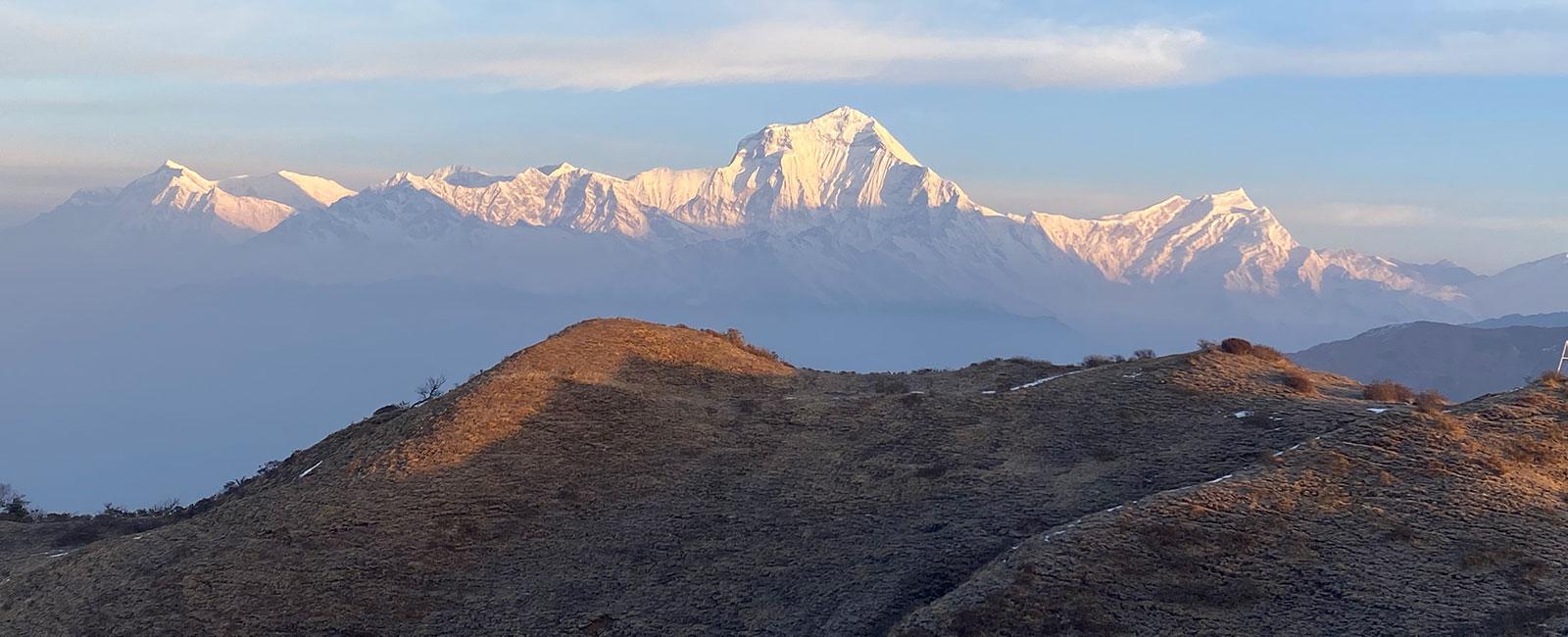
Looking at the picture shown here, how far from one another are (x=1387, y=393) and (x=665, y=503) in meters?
31.8

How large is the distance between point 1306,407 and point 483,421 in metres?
33.4

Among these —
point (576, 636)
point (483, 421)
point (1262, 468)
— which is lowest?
point (576, 636)

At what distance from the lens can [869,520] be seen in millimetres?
43062

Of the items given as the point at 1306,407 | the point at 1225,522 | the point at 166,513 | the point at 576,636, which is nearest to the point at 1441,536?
the point at 1225,522

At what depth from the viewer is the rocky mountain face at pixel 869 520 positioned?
114 ft

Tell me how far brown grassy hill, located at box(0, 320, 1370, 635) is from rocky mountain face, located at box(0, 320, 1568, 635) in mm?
135

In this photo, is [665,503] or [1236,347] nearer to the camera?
[665,503]

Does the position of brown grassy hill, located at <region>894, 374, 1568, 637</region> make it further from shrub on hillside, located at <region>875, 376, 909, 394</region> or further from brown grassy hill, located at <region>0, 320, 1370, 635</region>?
shrub on hillside, located at <region>875, 376, 909, 394</region>

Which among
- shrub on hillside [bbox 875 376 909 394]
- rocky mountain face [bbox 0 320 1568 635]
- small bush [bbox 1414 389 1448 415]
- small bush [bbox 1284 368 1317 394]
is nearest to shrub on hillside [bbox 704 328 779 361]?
shrub on hillside [bbox 875 376 909 394]

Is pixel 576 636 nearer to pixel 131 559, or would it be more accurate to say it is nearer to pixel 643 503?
pixel 643 503

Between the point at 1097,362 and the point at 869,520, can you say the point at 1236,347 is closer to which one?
the point at 1097,362

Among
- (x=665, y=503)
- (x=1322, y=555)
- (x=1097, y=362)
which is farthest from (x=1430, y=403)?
(x=665, y=503)

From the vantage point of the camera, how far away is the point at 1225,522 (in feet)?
124

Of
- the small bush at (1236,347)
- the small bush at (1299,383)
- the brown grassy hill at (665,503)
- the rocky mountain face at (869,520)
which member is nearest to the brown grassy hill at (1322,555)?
the rocky mountain face at (869,520)
